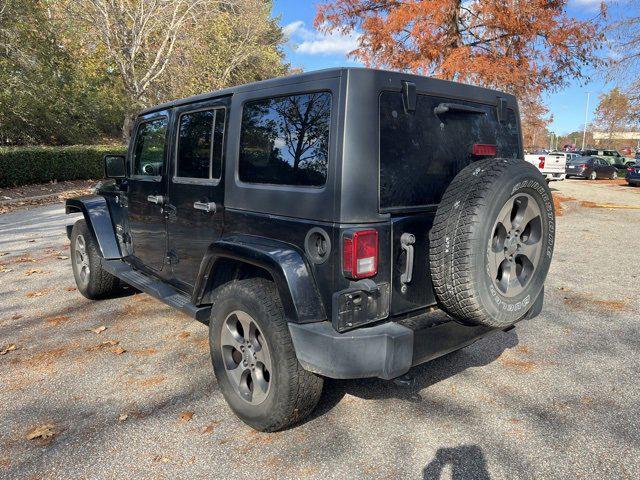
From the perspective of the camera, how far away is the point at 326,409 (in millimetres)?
2904

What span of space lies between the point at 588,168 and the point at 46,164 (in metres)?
26.9

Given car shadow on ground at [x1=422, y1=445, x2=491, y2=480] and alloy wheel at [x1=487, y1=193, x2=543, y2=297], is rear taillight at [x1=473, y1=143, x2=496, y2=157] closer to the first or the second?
alloy wheel at [x1=487, y1=193, x2=543, y2=297]

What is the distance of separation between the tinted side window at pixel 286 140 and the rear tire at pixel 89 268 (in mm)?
2494

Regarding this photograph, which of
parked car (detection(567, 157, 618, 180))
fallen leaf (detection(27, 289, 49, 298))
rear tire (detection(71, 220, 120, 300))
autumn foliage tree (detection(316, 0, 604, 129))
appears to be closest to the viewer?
rear tire (detection(71, 220, 120, 300))

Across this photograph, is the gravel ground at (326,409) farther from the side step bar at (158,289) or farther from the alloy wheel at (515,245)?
the alloy wheel at (515,245)

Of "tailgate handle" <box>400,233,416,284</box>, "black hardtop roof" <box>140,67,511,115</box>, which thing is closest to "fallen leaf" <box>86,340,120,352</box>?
"black hardtop roof" <box>140,67,511,115</box>

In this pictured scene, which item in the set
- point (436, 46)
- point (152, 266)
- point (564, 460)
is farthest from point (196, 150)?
point (436, 46)

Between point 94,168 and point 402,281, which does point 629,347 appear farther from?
point 94,168

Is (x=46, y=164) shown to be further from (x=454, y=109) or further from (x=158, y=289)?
(x=454, y=109)

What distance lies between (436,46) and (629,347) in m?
9.30

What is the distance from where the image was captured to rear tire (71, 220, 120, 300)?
183 inches

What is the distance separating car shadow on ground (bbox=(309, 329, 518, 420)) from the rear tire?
273cm

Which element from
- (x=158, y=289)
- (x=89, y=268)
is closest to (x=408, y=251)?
(x=158, y=289)

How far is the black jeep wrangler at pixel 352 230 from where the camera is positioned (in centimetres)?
227
